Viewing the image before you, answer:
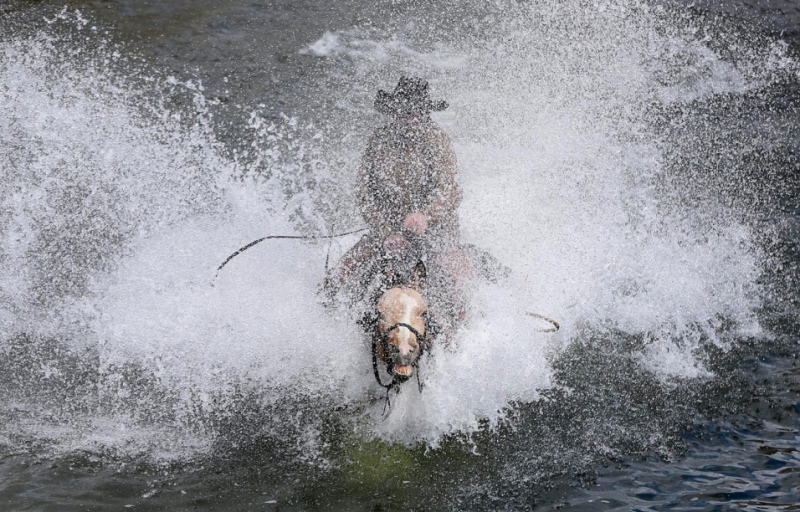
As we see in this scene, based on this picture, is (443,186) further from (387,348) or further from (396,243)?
(387,348)

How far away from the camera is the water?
246 inches

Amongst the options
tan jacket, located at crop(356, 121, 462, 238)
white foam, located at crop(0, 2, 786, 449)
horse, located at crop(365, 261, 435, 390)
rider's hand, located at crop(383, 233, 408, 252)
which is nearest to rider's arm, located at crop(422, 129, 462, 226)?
tan jacket, located at crop(356, 121, 462, 238)

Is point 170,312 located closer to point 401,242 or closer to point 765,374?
point 401,242

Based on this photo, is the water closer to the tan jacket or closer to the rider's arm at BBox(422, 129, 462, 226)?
the tan jacket

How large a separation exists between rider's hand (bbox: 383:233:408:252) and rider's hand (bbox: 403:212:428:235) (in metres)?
0.13

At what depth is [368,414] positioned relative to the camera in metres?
6.67

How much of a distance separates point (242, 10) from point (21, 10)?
3.05m

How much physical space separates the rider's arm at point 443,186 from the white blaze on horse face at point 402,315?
1216 mm

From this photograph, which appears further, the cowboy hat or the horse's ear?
the cowboy hat

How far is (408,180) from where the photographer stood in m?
7.42

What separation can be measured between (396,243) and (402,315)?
2.97 feet

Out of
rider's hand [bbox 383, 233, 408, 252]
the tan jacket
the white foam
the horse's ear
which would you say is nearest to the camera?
the horse's ear

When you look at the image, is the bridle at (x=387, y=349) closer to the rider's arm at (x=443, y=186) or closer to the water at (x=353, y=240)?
the water at (x=353, y=240)

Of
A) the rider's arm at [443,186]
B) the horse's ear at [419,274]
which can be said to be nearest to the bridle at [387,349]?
the horse's ear at [419,274]
